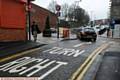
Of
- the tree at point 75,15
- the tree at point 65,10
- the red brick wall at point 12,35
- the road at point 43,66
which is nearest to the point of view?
the road at point 43,66

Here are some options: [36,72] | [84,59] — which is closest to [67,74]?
[36,72]

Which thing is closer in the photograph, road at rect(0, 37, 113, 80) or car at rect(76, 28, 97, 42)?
road at rect(0, 37, 113, 80)

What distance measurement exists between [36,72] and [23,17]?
15.3m

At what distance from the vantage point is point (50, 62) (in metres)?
17.9

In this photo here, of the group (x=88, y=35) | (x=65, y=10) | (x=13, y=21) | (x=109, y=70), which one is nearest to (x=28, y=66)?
(x=109, y=70)

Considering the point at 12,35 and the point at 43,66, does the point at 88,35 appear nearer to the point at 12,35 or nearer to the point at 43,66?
the point at 12,35

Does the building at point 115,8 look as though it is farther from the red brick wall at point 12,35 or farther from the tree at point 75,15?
the red brick wall at point 12,35

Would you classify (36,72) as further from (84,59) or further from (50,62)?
(84,59)

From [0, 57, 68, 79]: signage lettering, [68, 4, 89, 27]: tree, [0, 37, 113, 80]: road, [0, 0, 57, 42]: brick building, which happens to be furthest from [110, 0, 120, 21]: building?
[0, 57, 68, 79]: signage lettering

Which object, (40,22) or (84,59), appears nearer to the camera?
(84,59)

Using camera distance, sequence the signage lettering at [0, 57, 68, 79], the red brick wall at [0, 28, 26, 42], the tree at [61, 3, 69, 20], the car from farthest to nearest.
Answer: the tree at [61, 3, 69, 20] < the car < the red brick wall at [0, 28, 26, 42] < the signage lettering at [0, 57, 68, 79]

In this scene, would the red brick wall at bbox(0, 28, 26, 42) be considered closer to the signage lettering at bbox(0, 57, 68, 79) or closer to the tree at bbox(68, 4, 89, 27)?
the signage lettering at bbox(0, 57, 68, 79)

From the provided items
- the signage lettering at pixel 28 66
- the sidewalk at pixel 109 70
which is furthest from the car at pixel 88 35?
the signage lettering at pixel 28 66

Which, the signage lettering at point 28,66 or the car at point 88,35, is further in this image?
the car at point 88,35
